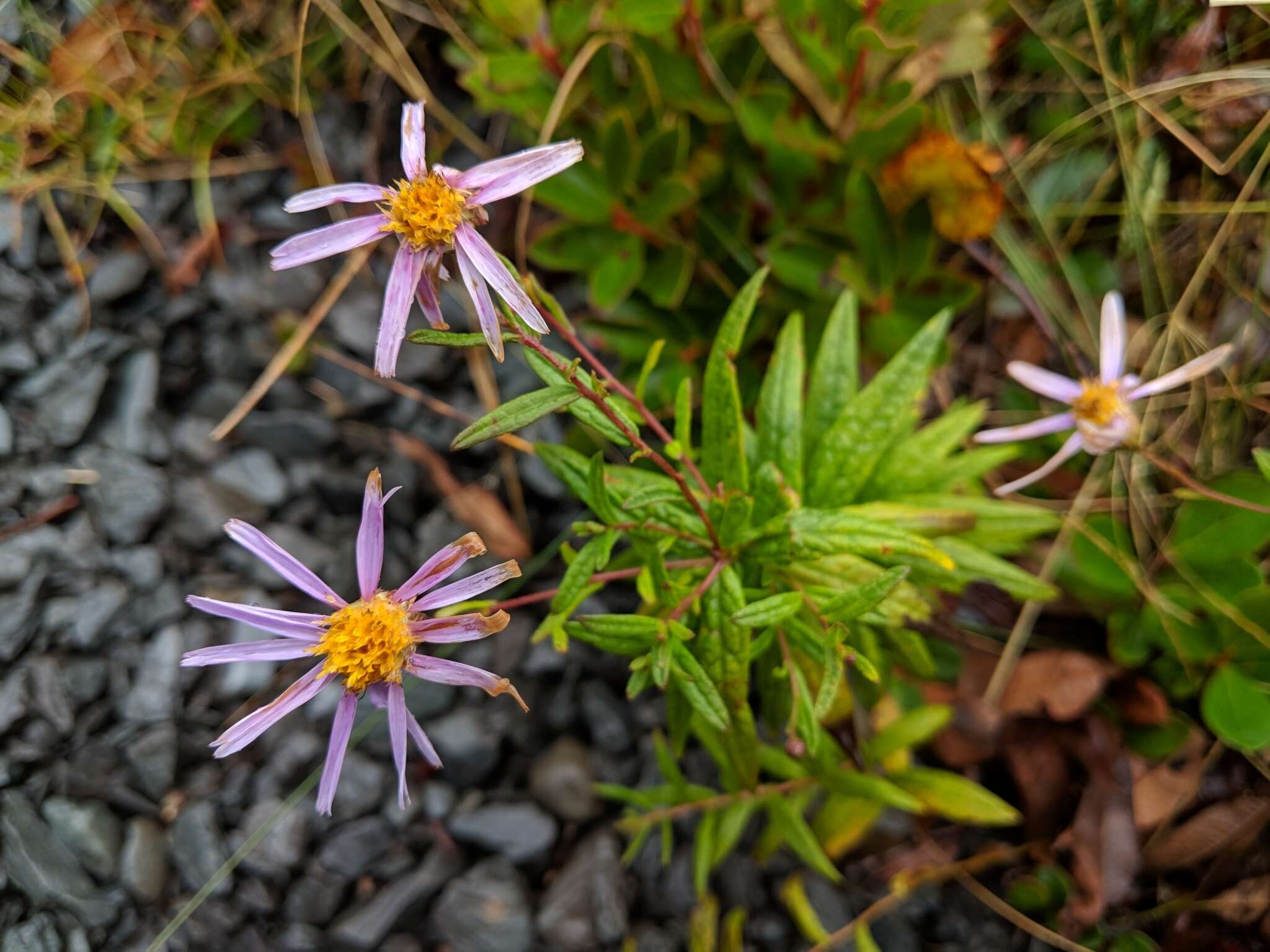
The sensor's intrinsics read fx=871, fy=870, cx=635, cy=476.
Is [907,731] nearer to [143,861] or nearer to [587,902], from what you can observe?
[587,902]

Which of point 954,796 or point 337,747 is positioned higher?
point 337,747

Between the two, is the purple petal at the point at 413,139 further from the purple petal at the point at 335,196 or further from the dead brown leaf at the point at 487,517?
the dead brown leaf at the point at 487,517

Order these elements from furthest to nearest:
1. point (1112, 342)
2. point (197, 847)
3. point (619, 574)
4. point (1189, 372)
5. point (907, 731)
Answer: point (197, 847) < point (907, 731) < point (1112, 342) < point (1189, 372) < point (619, 574)

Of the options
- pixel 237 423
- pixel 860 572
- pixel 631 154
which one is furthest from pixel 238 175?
pixel 860 572

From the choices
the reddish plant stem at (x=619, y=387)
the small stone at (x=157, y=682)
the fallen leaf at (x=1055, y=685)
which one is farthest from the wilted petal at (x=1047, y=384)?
the small stone at (x=157, y=682)

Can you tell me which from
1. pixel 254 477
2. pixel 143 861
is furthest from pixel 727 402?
pixel 143 861

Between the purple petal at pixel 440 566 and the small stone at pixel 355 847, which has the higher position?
the purple petal at pixel 440 566
